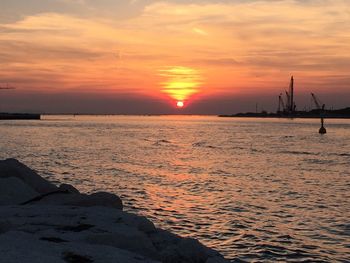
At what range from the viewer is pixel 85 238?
740 centimetres

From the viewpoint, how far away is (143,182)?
94.4 feet

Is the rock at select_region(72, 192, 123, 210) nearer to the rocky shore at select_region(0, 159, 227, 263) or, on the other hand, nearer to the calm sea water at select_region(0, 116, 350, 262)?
the rocky shore at select_region(0, 159, 227, 263)

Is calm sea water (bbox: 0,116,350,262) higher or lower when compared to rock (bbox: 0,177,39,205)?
lower

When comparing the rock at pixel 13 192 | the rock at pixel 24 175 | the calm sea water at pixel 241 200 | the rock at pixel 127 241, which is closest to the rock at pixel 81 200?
the rock at pixel 13 192

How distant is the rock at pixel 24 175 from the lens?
14.4 metres

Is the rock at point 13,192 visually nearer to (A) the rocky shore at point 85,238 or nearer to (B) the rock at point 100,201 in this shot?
(A) the rocky shore at point 85,238

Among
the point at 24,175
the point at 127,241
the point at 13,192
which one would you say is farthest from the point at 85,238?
the point at 24,175

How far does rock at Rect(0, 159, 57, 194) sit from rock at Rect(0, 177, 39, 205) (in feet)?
6.27

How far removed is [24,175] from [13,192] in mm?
2764

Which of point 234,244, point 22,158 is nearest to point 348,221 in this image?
point 234,244

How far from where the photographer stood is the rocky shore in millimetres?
6262

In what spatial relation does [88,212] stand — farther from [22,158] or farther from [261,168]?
[22,158]

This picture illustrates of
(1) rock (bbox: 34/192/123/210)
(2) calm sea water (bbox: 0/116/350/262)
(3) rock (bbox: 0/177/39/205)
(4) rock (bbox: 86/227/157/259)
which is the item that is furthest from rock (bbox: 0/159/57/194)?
(4) rock (bbox: 86/227/157/259)

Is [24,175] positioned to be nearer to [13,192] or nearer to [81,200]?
[13,192]
